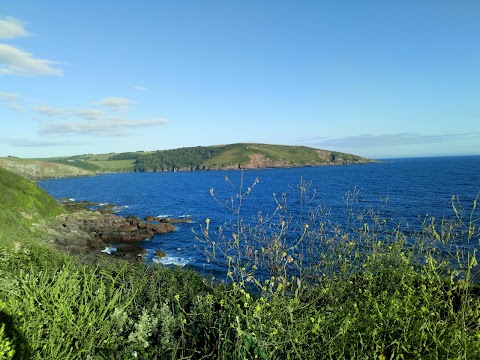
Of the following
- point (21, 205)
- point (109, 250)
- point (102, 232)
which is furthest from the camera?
point (102, 232)

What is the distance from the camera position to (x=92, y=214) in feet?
181

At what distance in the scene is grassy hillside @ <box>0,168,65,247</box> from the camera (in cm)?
3203

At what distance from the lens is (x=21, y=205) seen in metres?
39.7

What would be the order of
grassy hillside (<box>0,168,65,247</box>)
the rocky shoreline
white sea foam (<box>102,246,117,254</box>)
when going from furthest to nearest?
white sea foam (<box>102,246,117,254</box>), the rocky shoreline, grassy hillside (<box>0,168,65,247</box>)

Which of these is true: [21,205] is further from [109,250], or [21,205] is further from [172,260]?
[172,260]

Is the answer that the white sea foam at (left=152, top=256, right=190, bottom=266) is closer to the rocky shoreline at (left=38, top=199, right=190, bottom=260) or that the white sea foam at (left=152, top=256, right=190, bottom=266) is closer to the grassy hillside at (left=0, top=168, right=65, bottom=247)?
the rocky shoreline at (left=38, top=199, right=190, bottom=260)

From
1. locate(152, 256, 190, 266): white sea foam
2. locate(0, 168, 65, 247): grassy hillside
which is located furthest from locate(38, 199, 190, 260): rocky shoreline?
locate(0, 168, 65, 247): grassy hillside

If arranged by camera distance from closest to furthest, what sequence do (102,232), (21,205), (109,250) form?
A: (109,250) < (21,205) < (102,232)

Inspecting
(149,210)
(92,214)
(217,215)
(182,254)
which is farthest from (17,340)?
(149,210)

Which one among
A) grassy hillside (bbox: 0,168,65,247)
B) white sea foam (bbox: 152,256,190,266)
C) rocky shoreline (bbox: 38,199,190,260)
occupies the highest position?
grassy hillside (bbox: 0,168,65,247)

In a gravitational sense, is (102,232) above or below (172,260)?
above

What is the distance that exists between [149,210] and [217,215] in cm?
2250

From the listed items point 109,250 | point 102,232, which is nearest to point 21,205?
point 102,232

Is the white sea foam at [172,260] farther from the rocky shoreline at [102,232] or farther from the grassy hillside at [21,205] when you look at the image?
the grassy hillside at [21,205]
